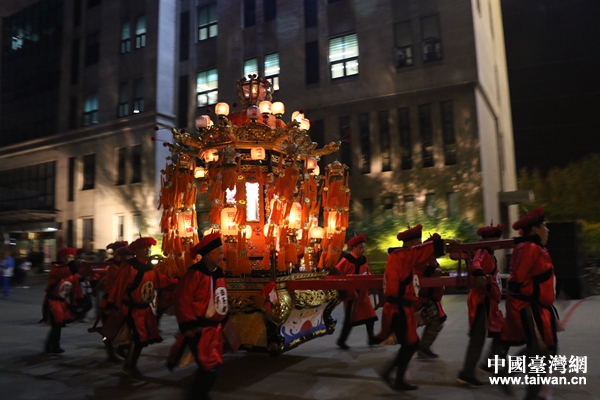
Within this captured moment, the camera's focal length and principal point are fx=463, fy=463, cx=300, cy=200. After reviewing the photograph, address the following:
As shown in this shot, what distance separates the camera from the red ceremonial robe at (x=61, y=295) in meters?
7.48

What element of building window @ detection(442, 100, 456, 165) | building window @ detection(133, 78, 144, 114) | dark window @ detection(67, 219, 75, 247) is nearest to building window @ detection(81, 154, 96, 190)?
dark window @ detection(67, 219, 75, 247)

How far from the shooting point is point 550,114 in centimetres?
3250

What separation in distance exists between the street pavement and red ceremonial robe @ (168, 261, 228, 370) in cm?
108

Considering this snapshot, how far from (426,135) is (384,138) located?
169 cm

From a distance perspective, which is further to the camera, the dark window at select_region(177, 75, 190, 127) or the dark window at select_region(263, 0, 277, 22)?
the dark window at select_region(177, 75, 190, 127)

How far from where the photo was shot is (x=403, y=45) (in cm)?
1856

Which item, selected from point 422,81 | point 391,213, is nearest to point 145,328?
point 391,213

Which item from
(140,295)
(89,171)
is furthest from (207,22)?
(140,295)

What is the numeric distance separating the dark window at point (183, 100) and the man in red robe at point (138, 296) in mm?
17792

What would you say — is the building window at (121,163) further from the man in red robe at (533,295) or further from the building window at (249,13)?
the man in red robe at (533,295)

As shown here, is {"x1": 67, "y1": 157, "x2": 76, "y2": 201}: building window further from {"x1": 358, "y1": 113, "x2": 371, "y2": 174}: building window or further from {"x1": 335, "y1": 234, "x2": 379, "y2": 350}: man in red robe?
{"x1": 335, "y1": 234, "x2": 379, "y2": 350}: man in red robe

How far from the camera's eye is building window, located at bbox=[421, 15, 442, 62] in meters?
17.9

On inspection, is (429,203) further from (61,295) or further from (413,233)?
(61,295)

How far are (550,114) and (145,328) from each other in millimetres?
33784
